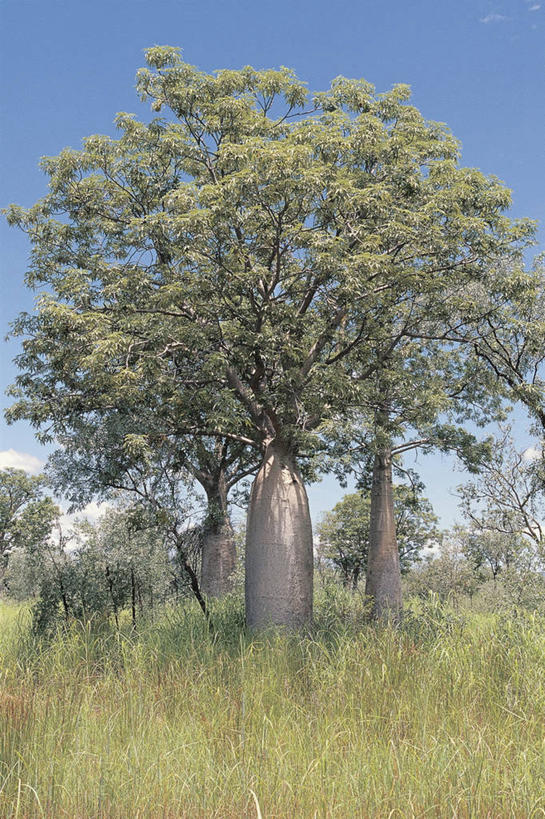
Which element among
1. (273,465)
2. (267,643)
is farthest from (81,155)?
(267,643)

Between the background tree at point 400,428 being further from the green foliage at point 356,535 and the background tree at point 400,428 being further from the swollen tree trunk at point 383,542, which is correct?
the green foliage at point 356,535

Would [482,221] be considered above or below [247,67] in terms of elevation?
below

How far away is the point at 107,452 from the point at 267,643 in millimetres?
4821

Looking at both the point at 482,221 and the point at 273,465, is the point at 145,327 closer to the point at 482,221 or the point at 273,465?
the point at 273,465

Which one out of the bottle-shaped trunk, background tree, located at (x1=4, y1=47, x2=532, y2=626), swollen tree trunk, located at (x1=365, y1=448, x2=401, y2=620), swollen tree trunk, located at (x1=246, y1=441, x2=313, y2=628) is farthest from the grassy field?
the bottle-shaped trunk

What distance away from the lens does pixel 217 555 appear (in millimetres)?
16500

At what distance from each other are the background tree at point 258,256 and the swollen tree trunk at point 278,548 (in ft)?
0.08

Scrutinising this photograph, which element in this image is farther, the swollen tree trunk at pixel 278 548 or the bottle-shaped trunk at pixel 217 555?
the bottle-shaped trunk at pixel 217 555

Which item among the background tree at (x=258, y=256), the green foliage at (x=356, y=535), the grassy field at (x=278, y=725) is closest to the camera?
the grassy field at (x=278, y=725)

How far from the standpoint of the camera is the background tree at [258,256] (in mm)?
9461

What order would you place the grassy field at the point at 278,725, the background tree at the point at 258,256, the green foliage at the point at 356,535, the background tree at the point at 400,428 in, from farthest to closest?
the green foliage at the point at 356,535, the background tree at the point at 400,428, the background tree at the point at 258,256, the grassy field at the point at 278,725

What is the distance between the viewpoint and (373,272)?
9.45 m

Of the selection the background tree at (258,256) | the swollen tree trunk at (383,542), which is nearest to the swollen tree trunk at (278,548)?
the background tree at (258,256)

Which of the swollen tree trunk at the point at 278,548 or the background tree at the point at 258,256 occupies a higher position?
the background tree at the point at 258,256
